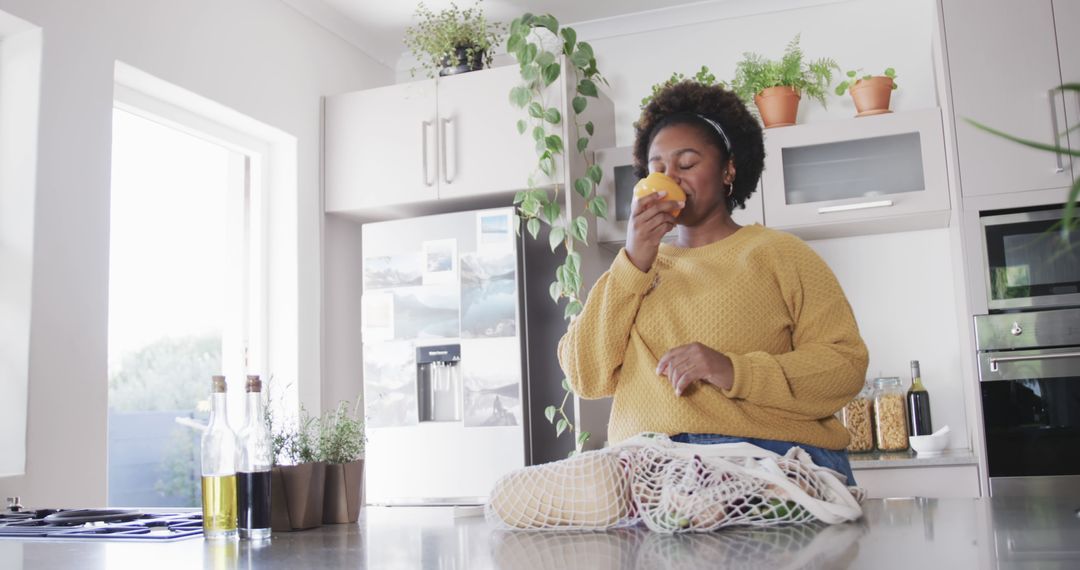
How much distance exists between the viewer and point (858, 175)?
3.06 m

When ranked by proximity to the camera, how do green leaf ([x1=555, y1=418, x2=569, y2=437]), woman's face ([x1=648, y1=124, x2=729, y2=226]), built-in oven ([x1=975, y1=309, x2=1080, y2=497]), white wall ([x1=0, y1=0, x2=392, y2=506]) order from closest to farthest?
woman's face ([x1=648, y1=124, x2=729, y2=226]) → white wall ([x1=0, y1=0, x2=392, y2=506]) → built-in oven ([x1=975, y1=309, x2=1080, y2=497]) → green leaf ([x1=555, y1=418, x2=569, y2=437])

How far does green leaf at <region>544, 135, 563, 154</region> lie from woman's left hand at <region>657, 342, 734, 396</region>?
1.93 meters

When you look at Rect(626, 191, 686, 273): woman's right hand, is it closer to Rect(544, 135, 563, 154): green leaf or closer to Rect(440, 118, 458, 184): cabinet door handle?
Rect(544, 135, 563, 154): green leaf

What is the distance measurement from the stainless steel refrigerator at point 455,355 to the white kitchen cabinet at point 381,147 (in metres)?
0.14

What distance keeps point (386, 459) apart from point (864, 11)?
236cm

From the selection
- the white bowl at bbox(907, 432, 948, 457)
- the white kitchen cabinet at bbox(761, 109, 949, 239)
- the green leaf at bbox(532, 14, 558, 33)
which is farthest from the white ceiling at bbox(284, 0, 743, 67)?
the white bowl at bbox(907, 432, 948, 457)

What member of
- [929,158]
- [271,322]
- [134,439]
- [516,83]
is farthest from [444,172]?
[929,158]

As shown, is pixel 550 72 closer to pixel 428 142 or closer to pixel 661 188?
pixel 428 142

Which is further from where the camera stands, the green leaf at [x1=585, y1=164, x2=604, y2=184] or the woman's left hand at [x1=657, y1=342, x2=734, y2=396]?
the green leaf at [x1=585, y1=164, x2=604, y2=184]

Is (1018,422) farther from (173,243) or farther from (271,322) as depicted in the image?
(173,243)

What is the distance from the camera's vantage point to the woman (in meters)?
1.30

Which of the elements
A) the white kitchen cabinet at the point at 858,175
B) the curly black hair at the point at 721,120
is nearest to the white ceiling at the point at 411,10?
the white kitchen cabinet at the point at 858,175

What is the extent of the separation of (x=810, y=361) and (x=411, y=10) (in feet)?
8.86

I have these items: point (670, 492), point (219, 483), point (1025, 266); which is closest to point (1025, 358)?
point (1025, 266)
